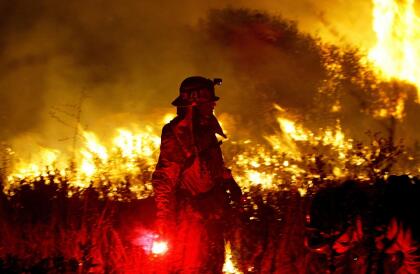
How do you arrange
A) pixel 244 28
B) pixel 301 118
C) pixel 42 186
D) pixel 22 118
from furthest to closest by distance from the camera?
pixel 22 118 < pixel 244 28 < pixel 301 118 < pixel 42 186

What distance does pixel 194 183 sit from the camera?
19.3 ft

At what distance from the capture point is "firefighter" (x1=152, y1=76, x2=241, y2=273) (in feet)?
18.4

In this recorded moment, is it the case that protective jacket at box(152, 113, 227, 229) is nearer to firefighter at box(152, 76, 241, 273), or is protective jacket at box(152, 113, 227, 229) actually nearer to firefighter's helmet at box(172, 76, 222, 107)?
firefighter at box(152, 76, 241, 273)

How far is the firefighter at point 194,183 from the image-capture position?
18.4ft

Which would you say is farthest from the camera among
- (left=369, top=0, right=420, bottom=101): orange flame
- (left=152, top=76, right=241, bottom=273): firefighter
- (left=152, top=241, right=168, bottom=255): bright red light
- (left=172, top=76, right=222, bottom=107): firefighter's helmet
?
(left=369, top=0, right=420, bottom=101): orange flame

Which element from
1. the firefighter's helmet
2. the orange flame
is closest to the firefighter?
the firefighter's helmet

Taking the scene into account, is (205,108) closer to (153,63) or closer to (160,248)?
(160,248)

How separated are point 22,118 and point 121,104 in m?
1.92

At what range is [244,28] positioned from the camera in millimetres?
10727

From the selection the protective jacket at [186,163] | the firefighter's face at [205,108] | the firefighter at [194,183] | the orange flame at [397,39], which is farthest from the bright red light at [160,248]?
the orange flame at [397,39]

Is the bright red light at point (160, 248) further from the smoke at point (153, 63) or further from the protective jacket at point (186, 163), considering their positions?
the smoke at point (153, 63)

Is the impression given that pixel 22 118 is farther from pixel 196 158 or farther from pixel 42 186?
pixel 196 158

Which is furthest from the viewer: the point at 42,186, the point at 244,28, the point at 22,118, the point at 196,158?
the point at 22,118

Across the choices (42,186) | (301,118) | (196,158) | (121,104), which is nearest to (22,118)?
(121,104)
